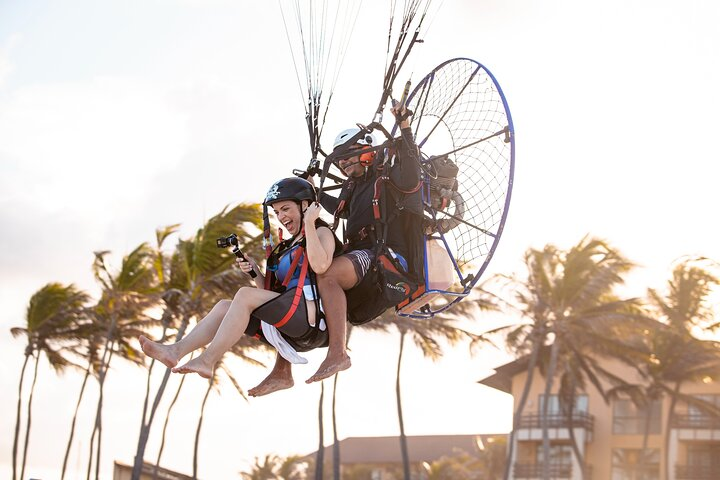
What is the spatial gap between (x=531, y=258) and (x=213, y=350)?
2925cm

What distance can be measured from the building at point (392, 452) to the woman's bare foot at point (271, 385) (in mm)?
60478

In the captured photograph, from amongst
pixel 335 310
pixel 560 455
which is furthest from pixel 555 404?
pixel 335 310

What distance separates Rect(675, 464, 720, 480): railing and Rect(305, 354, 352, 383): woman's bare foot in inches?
1681

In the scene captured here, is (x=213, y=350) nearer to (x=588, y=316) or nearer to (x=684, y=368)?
(x=588, y=316)

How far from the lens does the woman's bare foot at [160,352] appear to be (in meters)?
6.79

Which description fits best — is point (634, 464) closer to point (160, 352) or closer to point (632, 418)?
point (632, 418)

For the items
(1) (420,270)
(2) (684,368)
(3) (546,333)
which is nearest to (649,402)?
(2) (684,368)

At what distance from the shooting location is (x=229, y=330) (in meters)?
6.74

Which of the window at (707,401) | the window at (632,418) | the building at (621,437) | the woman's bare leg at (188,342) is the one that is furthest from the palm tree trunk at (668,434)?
the woman's bare leg at (188,342)

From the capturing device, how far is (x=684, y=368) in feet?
138

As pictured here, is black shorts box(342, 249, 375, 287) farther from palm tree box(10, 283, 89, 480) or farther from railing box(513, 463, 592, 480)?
railing box(513, 463, 592, 480)

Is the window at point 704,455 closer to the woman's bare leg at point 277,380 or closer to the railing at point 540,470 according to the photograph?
the railing at point 540,470

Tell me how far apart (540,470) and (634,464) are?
153 inches

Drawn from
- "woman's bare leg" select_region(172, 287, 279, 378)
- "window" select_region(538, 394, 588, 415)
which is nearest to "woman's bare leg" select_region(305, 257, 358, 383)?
"woman's bare leg" select_region(172, 287, 279, 378)
